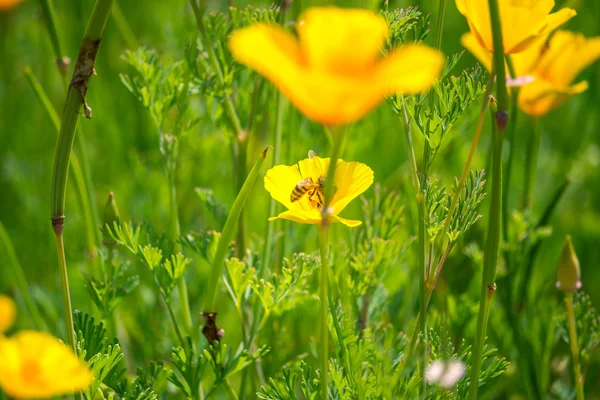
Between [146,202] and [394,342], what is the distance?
0.80 m

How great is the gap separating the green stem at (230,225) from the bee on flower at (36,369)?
10.6 inches

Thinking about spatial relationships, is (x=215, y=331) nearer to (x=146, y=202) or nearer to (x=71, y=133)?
(x=71, y=133)

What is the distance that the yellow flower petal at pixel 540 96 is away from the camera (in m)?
1.18

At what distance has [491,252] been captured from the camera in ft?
2.40

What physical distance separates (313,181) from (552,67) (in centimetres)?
63

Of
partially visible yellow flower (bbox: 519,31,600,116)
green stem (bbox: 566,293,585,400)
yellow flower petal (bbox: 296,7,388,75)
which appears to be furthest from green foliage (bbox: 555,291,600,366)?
yellow flower petal (bbox: 296,7,388,75)

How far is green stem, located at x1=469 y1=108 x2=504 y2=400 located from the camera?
0.70 m

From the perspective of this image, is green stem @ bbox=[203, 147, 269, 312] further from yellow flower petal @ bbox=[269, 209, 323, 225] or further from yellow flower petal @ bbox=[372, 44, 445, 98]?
yellow flower petal @ bbox=[372, 44, 445, 98]

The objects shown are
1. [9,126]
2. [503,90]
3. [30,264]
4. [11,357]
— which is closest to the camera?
[11,357]

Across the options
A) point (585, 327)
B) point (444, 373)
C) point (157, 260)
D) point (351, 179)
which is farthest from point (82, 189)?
point (585, 327)

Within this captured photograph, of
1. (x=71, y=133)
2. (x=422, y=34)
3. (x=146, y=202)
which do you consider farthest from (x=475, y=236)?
(x=71, y=133)

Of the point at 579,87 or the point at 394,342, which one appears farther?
the point at 579,87

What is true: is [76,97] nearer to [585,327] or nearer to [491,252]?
[491,252]

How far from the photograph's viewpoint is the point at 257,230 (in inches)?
63.6
